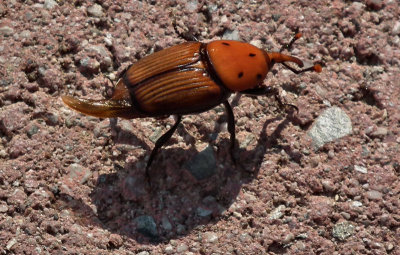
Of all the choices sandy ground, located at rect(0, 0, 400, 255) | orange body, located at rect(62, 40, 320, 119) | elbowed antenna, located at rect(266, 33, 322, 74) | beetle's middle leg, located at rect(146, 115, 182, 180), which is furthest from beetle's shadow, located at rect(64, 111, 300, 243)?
elbowed antenna, located at rect(266, 33, 322, 74)

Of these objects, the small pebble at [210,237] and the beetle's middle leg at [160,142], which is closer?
the small pebble at [210,237]

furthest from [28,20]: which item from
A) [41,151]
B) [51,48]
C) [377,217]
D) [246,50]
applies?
[377,217]

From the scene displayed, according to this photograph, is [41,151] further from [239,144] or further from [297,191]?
[297,191]

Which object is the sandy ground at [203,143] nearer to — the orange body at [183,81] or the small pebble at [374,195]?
the small pebble at [374,195]

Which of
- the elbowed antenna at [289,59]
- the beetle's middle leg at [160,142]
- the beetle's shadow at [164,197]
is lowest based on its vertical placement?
the beetle's shadow at [164,197]

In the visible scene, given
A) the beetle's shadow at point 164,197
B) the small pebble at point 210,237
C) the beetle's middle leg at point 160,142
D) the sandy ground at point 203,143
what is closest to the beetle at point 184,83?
the beetle's middle leg at point 160,142

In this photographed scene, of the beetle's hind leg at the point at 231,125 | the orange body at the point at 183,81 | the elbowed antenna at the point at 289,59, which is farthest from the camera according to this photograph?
the elbowed antenna at the point at 289,59

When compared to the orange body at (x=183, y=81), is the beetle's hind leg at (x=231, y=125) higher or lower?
lower
